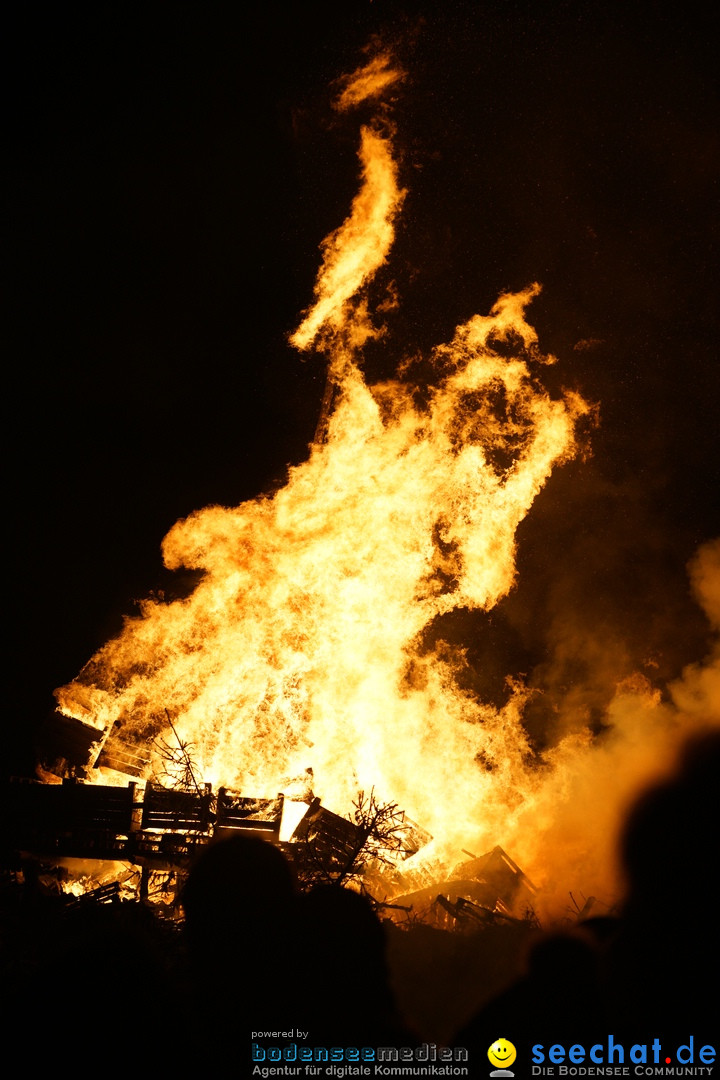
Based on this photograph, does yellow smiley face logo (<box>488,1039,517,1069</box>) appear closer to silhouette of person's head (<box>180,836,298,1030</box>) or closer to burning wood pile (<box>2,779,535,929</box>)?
silhouette of person's head (<box>180,836,298,1030</box>)

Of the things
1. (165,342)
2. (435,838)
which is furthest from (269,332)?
(435,838)

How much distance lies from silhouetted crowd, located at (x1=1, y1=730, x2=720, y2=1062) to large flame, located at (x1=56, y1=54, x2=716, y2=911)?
4355 millimetres

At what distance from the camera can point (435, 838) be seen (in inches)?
379

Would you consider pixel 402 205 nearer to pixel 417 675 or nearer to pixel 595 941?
pixel 417 675

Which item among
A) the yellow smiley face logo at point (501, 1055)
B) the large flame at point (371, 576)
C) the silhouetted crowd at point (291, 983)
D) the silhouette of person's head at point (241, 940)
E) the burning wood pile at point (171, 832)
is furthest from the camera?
the large flame at point (371, 576)

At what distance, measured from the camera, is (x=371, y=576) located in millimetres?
10344

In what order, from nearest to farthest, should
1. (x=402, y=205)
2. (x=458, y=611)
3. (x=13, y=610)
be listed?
(x=402, y=205) < (x=13, y=610) < (x=458, y=611)

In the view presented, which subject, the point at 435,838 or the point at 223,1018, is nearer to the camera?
the point at 223,1018

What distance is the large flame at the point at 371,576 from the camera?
9.59m

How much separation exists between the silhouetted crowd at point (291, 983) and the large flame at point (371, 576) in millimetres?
4355

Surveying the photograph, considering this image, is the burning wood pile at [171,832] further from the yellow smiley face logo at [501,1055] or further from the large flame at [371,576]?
the yellow smiley face logo at [501,1055]

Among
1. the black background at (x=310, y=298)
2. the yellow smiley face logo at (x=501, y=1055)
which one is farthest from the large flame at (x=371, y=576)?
the yellow smiley face logo at (x=501, y=1055)

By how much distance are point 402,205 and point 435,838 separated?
1229 centimetres

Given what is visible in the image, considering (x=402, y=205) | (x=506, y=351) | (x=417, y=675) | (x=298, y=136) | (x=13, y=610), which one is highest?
(x=298, y=136)
